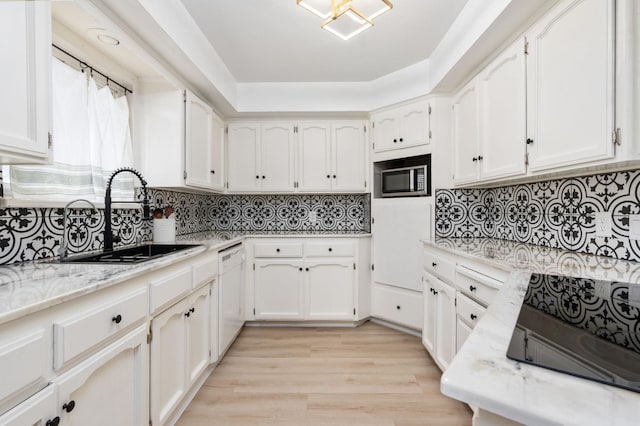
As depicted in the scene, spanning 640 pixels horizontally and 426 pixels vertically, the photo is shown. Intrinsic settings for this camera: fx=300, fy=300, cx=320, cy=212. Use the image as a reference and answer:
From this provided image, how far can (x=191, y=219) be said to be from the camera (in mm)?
3031

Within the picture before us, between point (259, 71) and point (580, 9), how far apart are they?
2.32 metres

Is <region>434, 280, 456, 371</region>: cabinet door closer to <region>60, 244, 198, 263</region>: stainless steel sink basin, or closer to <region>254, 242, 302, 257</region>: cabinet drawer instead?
<region>254, 242, 302, 257</region>: cabinet drawer

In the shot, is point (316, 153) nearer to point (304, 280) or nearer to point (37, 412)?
point (304, 280)

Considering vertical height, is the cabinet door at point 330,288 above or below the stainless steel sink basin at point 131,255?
below

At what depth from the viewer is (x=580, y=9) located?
133cm

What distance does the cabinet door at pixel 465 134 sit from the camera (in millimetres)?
2260

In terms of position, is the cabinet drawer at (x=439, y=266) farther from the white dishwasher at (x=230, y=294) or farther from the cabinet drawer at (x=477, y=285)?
the white dishwasher at (x=230, y=294)

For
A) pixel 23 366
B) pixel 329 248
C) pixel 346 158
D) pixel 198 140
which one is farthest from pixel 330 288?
pixel 23 366

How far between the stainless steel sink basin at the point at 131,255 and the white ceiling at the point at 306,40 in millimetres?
1557

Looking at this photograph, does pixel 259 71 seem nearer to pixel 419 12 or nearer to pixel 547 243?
pixel 419 12

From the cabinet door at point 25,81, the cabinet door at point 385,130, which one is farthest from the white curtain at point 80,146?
the cabinet door at point 385,130

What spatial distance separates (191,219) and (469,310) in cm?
257

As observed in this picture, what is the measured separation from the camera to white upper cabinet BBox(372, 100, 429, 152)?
107 inches

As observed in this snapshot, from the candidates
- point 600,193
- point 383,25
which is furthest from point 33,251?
point 600,193
